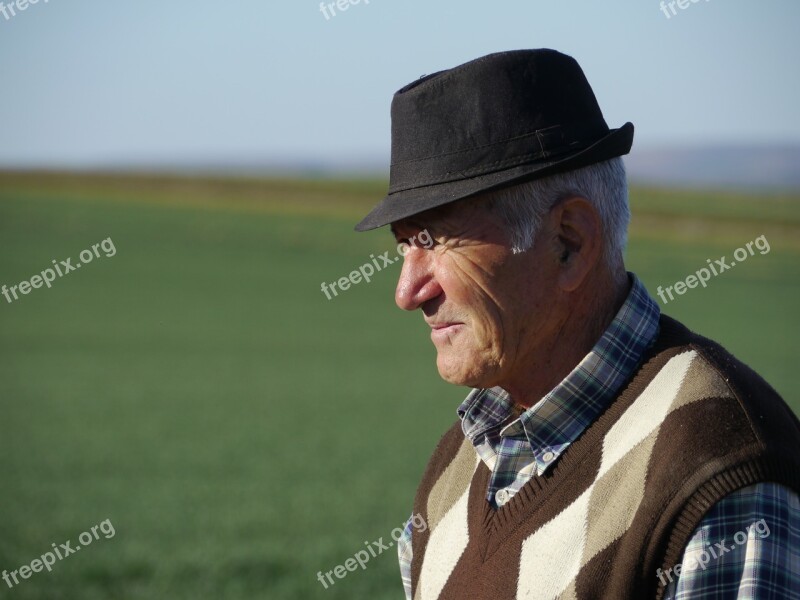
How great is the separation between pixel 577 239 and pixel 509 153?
237mm

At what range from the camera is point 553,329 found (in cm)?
214

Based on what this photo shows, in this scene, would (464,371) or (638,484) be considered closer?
(638,484)

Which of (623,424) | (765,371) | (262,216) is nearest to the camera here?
(623,424)

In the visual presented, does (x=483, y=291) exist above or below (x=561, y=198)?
below

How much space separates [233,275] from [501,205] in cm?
3531

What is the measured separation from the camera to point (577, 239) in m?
2.10

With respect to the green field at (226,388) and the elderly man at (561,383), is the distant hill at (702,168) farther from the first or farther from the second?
the elderly man at (561,383)

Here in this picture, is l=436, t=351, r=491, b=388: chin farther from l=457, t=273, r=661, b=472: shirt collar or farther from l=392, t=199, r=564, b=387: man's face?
l=457, t=273, r=661, b=472: shirt collar

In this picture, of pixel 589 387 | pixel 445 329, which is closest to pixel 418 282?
pixel 445 329

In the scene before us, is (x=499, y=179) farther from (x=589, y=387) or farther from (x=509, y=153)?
(x=589, y=387)

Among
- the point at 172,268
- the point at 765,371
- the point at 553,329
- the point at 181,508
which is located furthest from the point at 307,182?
the point at 553,329

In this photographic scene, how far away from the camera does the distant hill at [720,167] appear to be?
3036 inches

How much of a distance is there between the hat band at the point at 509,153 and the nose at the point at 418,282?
0.57ft

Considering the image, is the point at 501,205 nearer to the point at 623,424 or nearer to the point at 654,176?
the point at 623,424
